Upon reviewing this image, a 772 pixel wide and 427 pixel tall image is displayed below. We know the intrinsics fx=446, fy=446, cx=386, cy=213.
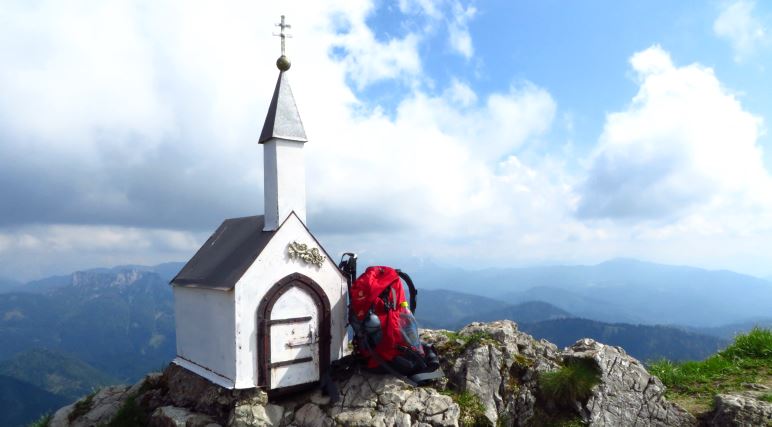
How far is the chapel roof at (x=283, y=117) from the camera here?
12641 millimetres

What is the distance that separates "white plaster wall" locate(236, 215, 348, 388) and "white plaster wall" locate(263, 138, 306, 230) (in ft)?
1.63

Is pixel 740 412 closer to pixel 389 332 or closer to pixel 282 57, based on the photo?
pixel 389 332

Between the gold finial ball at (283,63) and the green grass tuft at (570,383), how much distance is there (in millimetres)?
11092

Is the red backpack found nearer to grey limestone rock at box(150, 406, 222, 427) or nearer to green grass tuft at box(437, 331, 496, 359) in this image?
green grass tuft at box(437, 331, 496, 359)

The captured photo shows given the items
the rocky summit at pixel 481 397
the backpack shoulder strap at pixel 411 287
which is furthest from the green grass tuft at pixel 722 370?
the backpack shoulder strap at pixel 411 287

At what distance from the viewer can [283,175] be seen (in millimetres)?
12688

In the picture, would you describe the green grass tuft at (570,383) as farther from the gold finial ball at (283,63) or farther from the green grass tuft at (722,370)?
the gold finial ball at (283,63)

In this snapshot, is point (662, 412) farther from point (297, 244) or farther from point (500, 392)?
point (297, 244)

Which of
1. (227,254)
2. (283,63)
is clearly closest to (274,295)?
(227,254)

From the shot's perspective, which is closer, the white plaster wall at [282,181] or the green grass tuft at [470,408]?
the green grass tuft at [470,408]

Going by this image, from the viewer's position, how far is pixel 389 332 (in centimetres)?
1107

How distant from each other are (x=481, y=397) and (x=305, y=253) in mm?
5853

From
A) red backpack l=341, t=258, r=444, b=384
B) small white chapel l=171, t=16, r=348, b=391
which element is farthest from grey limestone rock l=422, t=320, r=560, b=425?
small white chapel l=171, t=16, r=348, b=391

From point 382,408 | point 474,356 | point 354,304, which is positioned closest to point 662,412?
point 474,356
